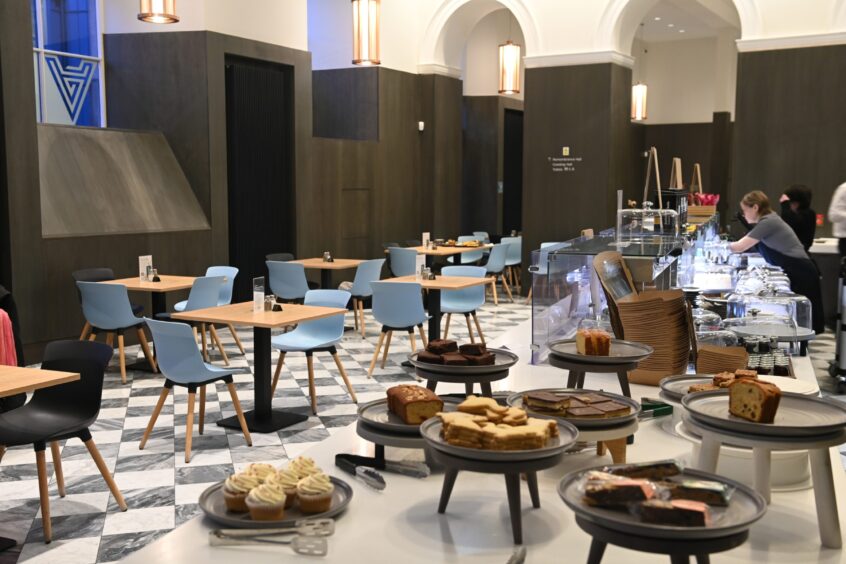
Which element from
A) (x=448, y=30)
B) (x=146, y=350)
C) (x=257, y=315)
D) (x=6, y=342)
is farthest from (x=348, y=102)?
(x=6, y=342)

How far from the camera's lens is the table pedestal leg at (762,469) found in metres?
1.68

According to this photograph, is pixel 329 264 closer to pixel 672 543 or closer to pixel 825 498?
pixel 825 498

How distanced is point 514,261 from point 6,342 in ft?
30.9

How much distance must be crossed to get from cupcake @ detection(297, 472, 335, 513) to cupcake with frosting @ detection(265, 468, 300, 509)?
0.01 m

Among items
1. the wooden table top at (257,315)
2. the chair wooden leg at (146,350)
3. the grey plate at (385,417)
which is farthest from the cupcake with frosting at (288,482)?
the chair wooden leg at (146,350)

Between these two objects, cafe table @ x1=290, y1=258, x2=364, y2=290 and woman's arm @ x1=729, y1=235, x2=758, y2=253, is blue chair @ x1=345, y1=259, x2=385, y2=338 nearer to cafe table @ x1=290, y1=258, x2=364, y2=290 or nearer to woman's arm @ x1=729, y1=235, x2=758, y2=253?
cafe table @ x1=290, y1=258, x2=364, y2=290

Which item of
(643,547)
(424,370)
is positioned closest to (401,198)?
(424,370)

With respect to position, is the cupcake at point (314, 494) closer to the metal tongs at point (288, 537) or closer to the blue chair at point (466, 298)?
the metal tongs at point (288, 537)

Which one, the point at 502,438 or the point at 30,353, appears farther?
the point at 30,353

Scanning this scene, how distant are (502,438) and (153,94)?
8.78 m

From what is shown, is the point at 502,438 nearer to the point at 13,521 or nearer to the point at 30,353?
the point at 13,521

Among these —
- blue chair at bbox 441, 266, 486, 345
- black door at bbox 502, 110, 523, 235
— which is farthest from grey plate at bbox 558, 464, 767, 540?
black door at bbox 502, 110, 523, 235

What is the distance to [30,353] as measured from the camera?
742 centimetres

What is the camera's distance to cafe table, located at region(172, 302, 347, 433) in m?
5.28
